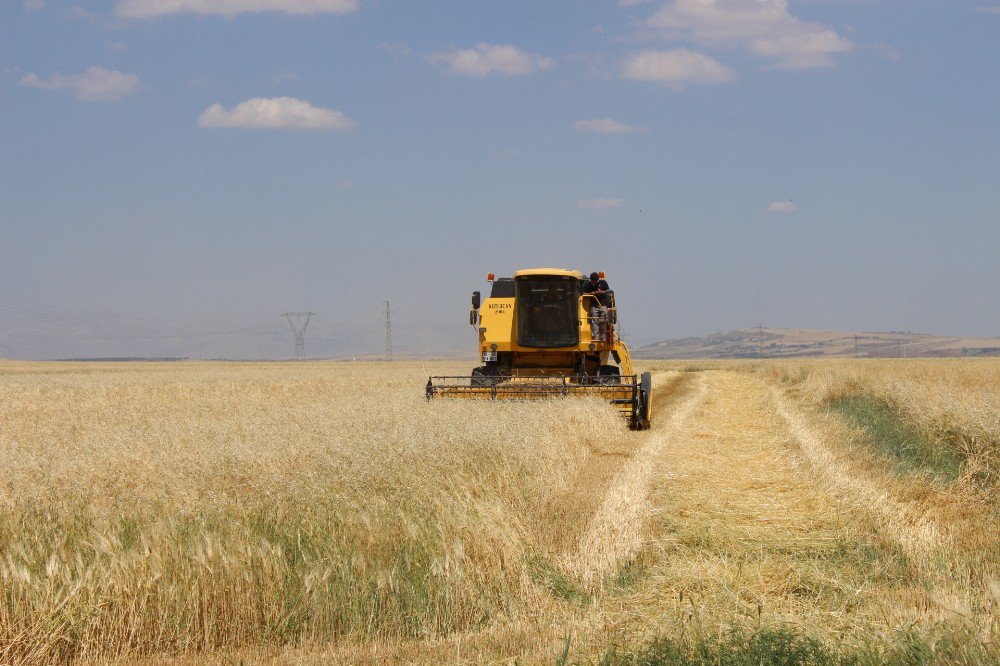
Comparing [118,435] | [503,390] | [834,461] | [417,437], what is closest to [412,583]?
[417,437]

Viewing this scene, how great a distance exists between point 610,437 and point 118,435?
7925mm

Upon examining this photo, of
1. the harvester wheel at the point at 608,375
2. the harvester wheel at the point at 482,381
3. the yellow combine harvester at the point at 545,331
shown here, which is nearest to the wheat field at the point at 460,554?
the harvester wheel at the point at 482,381

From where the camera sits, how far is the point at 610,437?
1570 centimetres

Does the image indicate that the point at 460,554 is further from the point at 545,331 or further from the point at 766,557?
the point at 545,331

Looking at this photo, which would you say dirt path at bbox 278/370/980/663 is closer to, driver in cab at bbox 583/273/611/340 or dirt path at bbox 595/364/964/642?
dirt path at bbox 595/364/964/642

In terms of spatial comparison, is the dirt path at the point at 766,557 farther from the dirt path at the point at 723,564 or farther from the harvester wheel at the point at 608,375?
the harvester wheel at the point at 608,375

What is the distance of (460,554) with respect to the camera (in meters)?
6.78

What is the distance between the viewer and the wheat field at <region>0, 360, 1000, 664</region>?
5.59 meters

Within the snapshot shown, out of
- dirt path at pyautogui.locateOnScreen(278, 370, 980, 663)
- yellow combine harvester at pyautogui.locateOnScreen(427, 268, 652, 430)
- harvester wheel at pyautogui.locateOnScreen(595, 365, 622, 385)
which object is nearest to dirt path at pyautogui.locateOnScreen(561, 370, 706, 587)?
dirt path at pyautogui.locateOnScreen(278, 370, 980, 663)

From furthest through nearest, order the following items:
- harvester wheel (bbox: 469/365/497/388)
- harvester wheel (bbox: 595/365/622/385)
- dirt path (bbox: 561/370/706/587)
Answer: harvester wheel (bbox: 595/365/622/385), harvester wheel (bbox: 469/365/497/388), dirt path (bbox: 561/370/706/587)

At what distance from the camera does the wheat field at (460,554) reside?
5.59 meters

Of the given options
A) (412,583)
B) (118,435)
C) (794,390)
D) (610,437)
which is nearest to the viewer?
(412,583)

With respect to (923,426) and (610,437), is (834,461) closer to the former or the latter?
(923,426)

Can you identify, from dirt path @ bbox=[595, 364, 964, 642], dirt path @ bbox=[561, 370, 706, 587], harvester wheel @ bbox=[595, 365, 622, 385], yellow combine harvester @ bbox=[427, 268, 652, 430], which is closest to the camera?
dirt path @ bbox=[595, 364, 964, 642]
